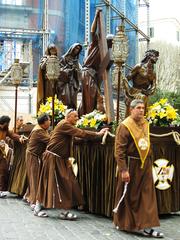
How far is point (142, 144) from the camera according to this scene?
728cm

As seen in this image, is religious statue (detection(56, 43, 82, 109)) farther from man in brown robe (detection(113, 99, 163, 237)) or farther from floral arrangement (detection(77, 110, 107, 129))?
man in brown robe (detection(113, 99, 163, 237))

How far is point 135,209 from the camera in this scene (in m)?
7.21

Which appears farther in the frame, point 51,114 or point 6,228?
point 51,114

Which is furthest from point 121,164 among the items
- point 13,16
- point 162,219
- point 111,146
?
point 13,16

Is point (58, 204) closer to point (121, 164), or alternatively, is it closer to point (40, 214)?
point (40, 214)

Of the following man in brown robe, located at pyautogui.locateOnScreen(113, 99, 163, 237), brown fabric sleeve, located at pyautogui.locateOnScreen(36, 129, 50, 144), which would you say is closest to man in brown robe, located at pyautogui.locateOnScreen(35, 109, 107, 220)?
brown fabric sleeve, located at pyautogui.locateOnScreen(36, 129, 50, 144)

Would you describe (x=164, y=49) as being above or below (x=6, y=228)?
above

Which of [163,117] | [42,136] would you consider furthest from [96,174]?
[163,117]

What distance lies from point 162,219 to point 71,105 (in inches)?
170

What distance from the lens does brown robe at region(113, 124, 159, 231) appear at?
7.13 m

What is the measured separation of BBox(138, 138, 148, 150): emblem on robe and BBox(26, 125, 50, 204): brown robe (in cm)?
243

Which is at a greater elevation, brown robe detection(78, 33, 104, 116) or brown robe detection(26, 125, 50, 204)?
brown robe detection(78, 33, 104, 116)

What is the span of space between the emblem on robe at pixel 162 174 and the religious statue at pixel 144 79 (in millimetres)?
2837

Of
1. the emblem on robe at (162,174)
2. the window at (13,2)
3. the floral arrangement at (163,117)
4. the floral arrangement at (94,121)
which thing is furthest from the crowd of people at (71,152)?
the window at (13,2)
